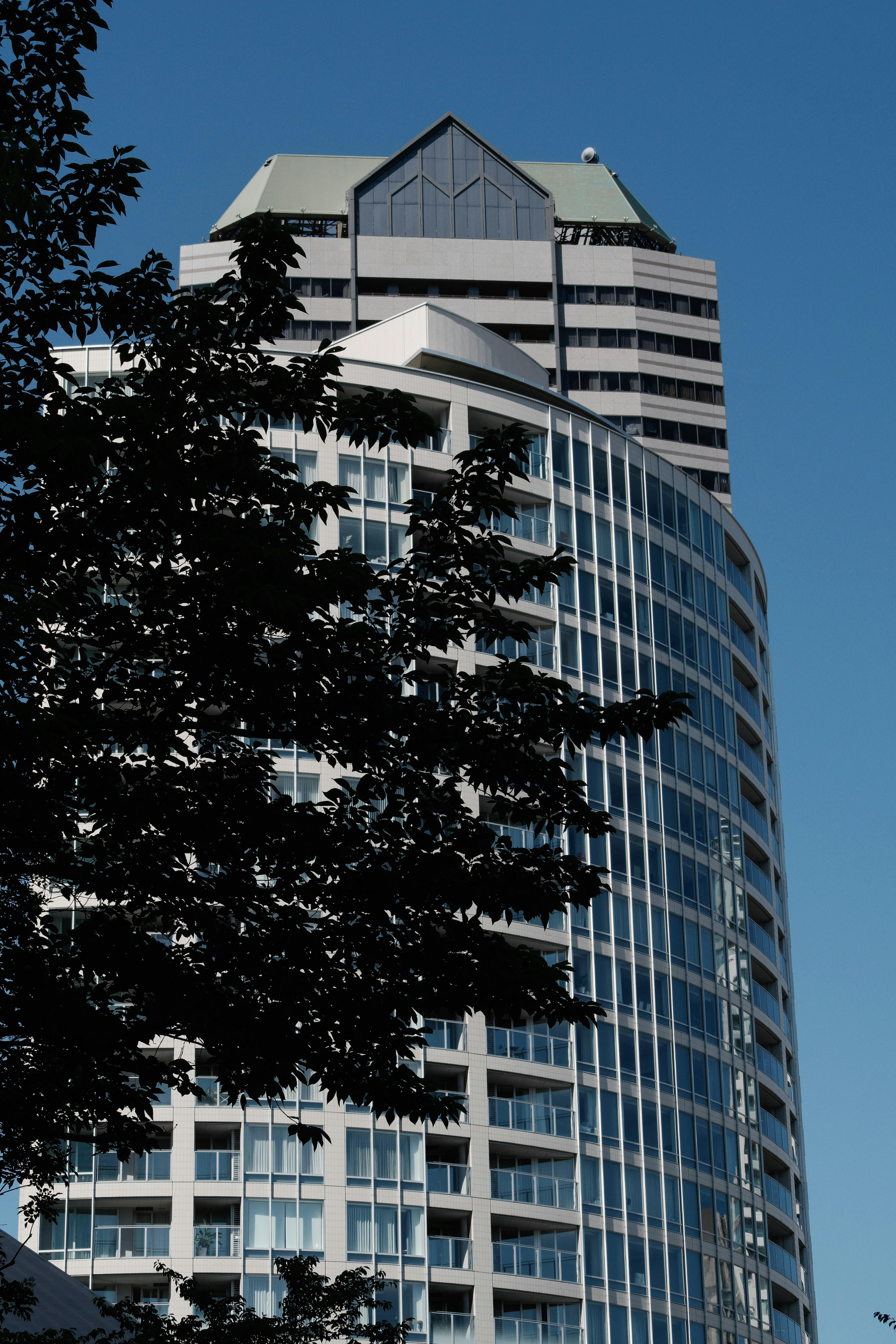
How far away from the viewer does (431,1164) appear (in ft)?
202

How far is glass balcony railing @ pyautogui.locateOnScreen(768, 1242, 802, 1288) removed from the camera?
238 ft

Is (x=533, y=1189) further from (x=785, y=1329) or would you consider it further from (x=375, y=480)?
(x=375, y=480)

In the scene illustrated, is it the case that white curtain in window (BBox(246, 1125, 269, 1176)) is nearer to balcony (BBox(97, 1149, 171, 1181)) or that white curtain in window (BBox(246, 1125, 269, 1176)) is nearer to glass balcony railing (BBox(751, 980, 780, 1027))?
balcony (BBox(97, 1149, 171, 1181))

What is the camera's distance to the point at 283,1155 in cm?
5975

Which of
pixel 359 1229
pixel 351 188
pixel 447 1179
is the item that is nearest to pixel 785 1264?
pixel 447 1179

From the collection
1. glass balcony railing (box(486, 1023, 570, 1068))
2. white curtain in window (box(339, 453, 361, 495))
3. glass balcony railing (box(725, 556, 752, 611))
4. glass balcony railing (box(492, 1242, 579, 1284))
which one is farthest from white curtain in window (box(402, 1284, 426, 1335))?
glass balcony railing (box(725, 556, 752, 611))

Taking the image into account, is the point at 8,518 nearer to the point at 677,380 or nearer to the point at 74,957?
the point at 74,957

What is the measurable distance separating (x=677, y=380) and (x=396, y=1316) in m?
60.0

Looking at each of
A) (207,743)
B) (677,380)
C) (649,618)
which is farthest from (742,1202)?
(207,743)

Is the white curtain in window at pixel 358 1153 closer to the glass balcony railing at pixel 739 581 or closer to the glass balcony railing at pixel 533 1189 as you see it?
the glass balcony railing at pixel 533 1189

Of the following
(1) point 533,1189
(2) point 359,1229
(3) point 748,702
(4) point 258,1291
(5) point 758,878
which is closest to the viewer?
(4) point 258,1291

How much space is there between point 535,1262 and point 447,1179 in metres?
3.84

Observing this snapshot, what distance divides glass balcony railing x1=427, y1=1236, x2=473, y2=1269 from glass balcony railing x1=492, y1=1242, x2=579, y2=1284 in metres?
0.81

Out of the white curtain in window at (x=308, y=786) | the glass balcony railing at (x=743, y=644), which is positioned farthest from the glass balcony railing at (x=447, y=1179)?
the glass balcony railing at (x=743, y=644)
